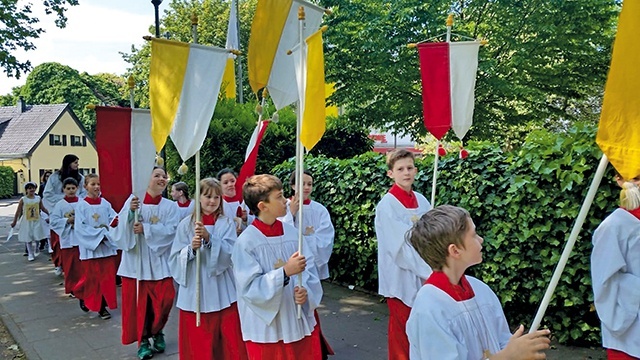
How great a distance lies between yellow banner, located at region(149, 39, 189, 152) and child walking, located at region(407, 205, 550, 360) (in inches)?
111

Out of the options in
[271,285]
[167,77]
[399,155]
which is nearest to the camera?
[271,285]

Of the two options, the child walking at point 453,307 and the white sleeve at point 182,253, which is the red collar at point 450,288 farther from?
the white sleeve at point 182,253

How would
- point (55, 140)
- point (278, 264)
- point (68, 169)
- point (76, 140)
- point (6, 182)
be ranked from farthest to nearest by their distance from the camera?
point (76, 140) < point (55, 140) < point (6, 182) < point (68, 169) < point (278, 264)

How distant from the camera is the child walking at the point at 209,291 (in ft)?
14.8

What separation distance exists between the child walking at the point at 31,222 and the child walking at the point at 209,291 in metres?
8.77

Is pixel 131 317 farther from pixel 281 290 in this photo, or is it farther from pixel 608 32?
pixel 608 32

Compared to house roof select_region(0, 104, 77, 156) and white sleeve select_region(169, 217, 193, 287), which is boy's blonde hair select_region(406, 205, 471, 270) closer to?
white sleeve select_region(169, 217, 193, 287)

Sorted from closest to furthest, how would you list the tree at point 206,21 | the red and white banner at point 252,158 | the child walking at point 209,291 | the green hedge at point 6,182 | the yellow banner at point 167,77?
the yellow banner at point 167,77 → the child walking at point 209,291 → the red and white banner at point 252,158 → the tree at point 206,21 → the green hedge at point 6,182

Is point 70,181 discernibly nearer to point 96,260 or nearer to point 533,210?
point 96,260

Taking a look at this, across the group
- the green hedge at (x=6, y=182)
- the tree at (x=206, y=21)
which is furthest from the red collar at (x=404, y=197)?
the green hedge at (x=6, y=182)

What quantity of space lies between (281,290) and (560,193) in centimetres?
314

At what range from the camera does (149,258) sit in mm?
5508

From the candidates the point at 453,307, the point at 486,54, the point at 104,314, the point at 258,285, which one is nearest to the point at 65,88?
the point at 486,54

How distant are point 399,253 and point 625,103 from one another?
256cm
